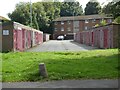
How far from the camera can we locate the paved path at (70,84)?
10689 mm

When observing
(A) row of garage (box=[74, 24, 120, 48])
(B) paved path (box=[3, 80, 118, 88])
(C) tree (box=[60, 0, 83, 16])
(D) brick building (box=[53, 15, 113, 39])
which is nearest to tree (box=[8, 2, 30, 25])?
(D) brick building (box=[53, 15, 113, 39])

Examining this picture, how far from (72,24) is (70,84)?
106135 mm

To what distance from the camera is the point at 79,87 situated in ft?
34.5

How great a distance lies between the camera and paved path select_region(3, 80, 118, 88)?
10689 millimetres

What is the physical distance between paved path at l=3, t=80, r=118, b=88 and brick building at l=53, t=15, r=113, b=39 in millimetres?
100035

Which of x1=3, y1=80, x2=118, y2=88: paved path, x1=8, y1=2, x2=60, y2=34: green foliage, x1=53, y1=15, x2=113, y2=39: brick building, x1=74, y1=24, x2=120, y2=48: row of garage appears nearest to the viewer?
x1=3, y1=80, x2=118, y2=88: paved path

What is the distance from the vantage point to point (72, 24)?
11675 centimetres

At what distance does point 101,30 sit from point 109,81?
28183mm

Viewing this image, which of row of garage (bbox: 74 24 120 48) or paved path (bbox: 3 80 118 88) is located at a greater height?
row of garage (bbox: 74 24 120 48)

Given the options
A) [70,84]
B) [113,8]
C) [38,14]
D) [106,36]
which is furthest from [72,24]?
[70,84]

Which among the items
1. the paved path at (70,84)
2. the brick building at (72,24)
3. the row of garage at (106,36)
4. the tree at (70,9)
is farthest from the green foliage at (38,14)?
the paved path at (70,84)

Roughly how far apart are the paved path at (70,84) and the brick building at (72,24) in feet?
328

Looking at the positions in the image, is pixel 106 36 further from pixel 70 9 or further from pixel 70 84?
pixel 70 9

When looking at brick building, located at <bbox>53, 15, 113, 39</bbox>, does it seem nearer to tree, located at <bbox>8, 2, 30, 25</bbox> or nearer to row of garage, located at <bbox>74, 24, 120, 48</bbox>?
tree, located at <bbox>8, 2, 30, 25</bbox>
